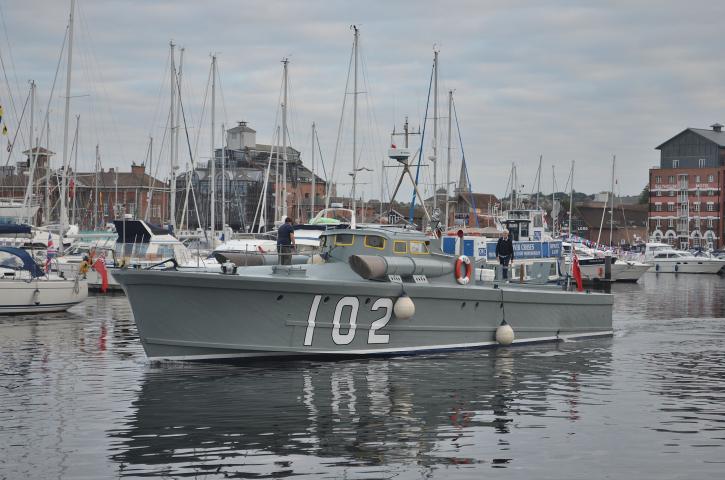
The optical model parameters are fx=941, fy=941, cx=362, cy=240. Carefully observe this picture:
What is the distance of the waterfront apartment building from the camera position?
12375 cm

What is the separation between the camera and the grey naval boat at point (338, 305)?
59.8 ft

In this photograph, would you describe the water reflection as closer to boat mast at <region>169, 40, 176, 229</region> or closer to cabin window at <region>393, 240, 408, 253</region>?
cabin window at <region>393, 240, 408, 253</region>

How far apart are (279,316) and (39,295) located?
1511cm

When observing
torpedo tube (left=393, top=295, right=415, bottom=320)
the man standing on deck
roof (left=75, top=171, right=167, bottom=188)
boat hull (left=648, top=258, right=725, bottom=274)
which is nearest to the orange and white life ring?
torpedo tube (left=393, top=295, right=415, bottom=320)

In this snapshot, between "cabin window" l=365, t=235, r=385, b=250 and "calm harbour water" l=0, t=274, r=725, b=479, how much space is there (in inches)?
96.9

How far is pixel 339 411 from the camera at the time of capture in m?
14.7

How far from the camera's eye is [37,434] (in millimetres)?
12867

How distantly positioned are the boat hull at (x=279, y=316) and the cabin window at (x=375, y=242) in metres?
1.20

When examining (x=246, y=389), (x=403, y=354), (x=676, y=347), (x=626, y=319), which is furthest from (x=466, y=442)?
(x=626, y=319)

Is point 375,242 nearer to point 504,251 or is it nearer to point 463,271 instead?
point 463,271

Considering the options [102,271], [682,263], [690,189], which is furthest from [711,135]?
[102,271]

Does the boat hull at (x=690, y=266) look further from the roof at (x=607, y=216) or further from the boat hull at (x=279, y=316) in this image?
the boat hull at (x=279, y=316)

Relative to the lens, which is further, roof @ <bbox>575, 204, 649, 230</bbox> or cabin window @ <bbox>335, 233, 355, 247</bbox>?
roof @ <bbox>575, 204, 649, 230</bbox>

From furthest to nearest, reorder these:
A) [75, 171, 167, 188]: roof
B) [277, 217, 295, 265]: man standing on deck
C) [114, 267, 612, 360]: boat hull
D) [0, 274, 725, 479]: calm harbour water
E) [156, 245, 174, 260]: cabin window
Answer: [75, 171, 167, 188]: roof, [156, 245, 174, 260]: cabin window, [277, 217, 295, 265]: man standing on deck, [114, 267, 612, 360]: boat hull, [0, 274, 725, 479]: calm harbour water
